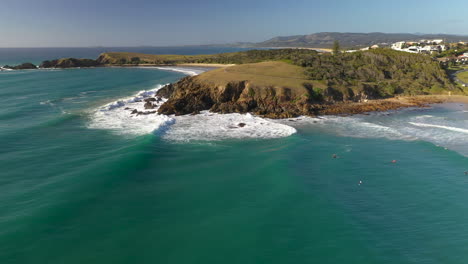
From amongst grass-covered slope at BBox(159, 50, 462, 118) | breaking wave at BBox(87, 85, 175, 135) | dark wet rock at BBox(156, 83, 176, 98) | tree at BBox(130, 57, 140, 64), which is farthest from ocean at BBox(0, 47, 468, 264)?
tree at BBox(130, 57, 140, 64)

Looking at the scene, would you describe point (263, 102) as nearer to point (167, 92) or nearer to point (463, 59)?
point (167, 92)

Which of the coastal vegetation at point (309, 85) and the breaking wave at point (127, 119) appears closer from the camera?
the breaking wave at point (127, 119)

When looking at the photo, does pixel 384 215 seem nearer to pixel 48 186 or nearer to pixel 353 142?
pixel 353 142

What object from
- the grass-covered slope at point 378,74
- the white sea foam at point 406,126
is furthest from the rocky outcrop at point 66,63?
the white sea foam at point 406,126

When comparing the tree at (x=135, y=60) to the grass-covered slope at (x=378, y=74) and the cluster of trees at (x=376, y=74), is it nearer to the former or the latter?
the cluster of trees at (x=376, y=74)

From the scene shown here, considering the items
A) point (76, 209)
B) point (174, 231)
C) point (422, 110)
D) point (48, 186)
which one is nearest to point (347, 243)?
point (174, 231)

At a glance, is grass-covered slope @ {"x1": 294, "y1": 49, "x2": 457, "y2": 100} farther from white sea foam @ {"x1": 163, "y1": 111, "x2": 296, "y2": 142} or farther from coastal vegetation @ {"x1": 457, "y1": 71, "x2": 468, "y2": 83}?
white sea foam @ {"x1": 163, "y1": 111, "x2": 296, "y2": 142}
